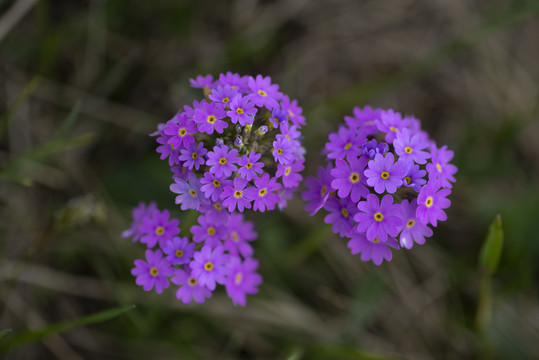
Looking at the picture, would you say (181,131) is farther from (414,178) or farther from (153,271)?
(414,178)

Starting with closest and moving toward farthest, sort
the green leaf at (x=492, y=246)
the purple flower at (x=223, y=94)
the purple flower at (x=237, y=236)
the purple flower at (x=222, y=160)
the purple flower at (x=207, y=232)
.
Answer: the purple flower at (x=222, y=160)
the purple flower at (x=223, y=94)
the purple flower at (x=207, y=232)
the purple flower at (x=237, y=236)
the green leaf at (x=492, y=246)

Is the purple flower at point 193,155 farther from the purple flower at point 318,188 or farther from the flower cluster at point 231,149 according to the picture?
the purple flower at point 318,188

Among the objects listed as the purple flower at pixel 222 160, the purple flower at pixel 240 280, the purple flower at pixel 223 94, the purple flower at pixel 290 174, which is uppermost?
the purple flower at pixel 223 94

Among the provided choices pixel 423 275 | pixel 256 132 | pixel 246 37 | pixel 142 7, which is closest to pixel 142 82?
pixel 142 7

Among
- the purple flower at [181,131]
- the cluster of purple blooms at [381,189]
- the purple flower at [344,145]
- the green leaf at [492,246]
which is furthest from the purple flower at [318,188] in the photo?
the green leaf at [492,246]

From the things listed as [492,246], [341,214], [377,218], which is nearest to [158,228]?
[341,214]

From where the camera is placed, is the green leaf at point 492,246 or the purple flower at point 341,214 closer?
the purple flower at point 341,214

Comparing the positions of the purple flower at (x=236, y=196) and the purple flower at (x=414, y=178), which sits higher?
the purple flower at (x=414, y=178)
